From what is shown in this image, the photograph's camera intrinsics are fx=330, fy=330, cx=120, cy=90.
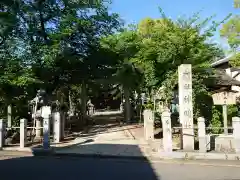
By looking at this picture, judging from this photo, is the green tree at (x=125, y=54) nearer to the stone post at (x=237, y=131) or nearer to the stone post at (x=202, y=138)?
the stone post at (x=202, y=138)

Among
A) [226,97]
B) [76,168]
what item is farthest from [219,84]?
[76,168]

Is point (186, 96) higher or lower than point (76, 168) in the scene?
higher

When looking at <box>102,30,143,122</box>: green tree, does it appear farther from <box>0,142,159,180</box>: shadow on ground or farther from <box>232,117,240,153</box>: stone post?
<box>232,117,240,153</box>: stone post

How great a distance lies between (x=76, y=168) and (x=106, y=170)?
3.21 ft

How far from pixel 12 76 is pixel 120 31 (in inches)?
359

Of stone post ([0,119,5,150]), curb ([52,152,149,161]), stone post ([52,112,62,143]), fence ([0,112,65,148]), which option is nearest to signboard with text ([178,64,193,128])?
curb ([52,152,149,161])

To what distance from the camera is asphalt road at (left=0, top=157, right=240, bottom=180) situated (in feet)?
29.0

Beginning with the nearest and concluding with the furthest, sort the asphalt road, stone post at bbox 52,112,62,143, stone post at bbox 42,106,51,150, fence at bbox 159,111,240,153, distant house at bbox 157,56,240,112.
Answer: the asphalt road
fence at bbox 159,111,240,153
stone post at bbox 42,106,51,150
stone post at bbox 52,112,62,143
distant house at bbox 157,56,240,112

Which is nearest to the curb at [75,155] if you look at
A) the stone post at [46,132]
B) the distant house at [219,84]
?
the stone post at [46,132]

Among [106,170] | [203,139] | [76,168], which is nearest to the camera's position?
[106,170]

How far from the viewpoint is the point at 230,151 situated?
12.1 metres

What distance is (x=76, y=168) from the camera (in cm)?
1016

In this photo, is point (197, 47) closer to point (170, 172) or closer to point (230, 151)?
point (230, 151)

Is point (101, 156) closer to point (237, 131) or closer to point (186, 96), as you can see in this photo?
point (186, 96)
